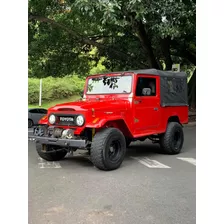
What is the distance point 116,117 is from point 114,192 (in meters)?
1.96

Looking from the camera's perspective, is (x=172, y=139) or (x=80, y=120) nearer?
(x=80, y=120)

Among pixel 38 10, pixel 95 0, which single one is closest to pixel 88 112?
pixel 95 0

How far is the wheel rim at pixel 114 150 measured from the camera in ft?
19.9

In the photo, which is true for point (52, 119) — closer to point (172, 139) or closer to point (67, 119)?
point (67, 119)

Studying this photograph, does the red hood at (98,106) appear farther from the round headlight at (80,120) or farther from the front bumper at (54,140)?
the front bumper at (54,140)

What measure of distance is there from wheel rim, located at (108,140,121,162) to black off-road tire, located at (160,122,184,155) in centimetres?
179

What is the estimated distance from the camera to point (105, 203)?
4.10 metres

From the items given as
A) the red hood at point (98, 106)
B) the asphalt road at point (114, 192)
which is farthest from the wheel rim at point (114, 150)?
the red hood at point (98, 106)

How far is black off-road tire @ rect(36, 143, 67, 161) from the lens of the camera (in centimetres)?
654

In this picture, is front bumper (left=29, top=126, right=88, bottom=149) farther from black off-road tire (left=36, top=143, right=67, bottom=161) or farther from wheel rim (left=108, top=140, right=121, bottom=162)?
wheel rim (left=108, top=140, right=121, bottom=162)

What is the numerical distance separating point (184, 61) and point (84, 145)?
1608 centimetres

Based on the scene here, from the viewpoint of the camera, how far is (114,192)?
4582 mm

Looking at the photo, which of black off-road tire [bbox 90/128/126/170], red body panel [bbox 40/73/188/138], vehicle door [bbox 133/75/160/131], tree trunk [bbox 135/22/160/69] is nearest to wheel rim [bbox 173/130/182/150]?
red body panel [bbox 40/73/188/138]

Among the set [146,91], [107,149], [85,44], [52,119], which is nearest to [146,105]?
[146,91]
